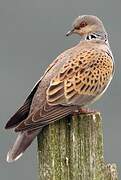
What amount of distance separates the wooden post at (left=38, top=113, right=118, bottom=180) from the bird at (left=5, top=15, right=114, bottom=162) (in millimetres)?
410

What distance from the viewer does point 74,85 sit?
17.0 ft

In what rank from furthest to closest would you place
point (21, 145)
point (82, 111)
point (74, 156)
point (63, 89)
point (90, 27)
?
point (90, 27) → point (63, 89) → point (82, 111) → point (21, 145) → point (74, 156)

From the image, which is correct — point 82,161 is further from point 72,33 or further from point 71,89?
point 72,33

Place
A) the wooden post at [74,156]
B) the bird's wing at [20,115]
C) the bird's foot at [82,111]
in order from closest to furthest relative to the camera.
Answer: the wooden post at [74,156]
the bird's foot at [82,111]
the bird's wing at [20,115]

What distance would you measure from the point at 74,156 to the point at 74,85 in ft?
3.92

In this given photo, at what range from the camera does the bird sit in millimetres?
4699

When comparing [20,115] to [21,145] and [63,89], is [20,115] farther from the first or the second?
[63,89]


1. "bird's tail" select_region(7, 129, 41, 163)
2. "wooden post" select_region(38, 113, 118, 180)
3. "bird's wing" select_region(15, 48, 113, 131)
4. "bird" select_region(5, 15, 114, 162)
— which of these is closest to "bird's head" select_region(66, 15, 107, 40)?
"bird" select_region(5, 15, 114, 162)

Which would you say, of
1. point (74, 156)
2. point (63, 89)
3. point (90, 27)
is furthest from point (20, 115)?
point (90, 27)

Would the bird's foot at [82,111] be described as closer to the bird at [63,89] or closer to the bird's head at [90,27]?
the bird at [63,89]

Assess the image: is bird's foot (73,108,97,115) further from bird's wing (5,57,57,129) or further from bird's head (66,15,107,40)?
bird's head (66,15,107,40)

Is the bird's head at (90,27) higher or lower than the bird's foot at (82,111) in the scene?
higher

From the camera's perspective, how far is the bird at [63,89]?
4.70 m

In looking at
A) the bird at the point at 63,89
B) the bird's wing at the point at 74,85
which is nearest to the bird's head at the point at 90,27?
the bird at the point at 63,89
